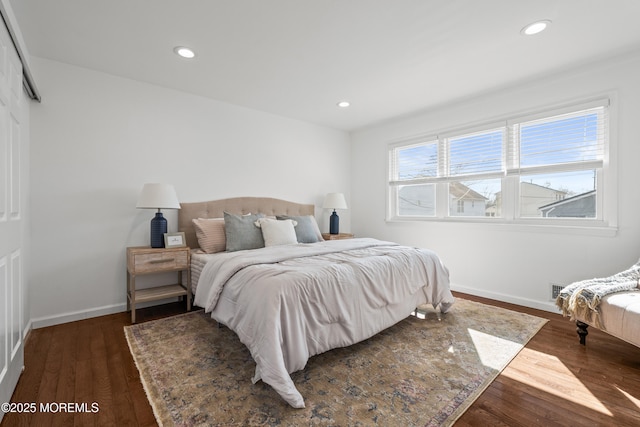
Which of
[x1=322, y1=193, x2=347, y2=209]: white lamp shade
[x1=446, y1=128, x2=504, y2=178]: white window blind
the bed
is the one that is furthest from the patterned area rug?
[x1=322, y1=193, x2=347, y2=209]: white lamp shade

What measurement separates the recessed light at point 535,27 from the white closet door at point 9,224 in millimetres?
3352

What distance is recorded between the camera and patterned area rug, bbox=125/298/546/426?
1.58 metres

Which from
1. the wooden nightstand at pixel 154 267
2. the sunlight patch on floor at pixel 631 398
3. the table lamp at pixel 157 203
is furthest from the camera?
the table lamp at pixel 157 203

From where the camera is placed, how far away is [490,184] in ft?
12.2

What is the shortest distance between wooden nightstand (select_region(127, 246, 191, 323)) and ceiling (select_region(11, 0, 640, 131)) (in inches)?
68.8

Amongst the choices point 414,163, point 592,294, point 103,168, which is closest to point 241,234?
point 103,168

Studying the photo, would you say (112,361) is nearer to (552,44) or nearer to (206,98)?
(206,98)

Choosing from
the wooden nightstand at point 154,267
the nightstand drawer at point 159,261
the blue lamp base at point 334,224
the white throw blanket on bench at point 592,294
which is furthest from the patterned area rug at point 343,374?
the blue lamp base at point 334,224

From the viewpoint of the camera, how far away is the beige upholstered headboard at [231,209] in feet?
11.4

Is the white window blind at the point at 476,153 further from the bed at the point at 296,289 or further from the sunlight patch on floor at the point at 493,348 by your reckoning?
the sunlight patch on floor at the point at 493,348

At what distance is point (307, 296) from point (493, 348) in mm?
1572

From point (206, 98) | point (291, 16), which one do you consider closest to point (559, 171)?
point (291, 16)

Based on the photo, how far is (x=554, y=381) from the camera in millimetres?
1898

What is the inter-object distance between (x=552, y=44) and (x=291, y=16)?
2186 mm
